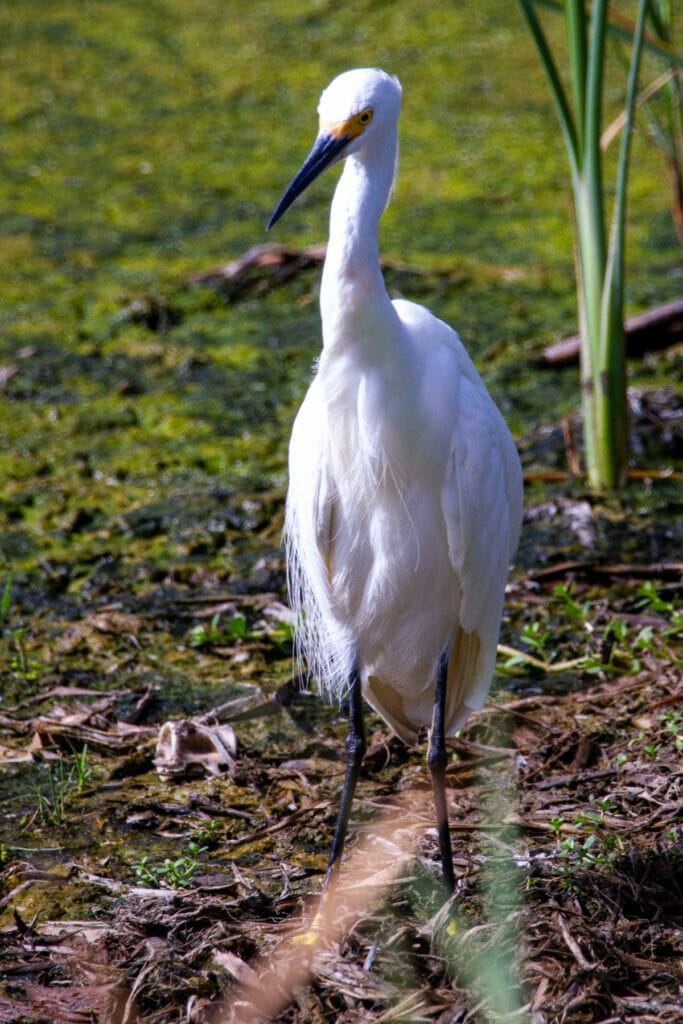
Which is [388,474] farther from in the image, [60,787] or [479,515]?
[60,787]

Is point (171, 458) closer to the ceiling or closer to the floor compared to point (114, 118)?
closer to the floor

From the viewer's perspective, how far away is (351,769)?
2.49 meters

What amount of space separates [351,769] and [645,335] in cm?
254

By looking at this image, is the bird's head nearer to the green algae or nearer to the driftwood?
the green algae

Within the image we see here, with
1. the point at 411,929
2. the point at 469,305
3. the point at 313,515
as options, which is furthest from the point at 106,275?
the point at 411,929

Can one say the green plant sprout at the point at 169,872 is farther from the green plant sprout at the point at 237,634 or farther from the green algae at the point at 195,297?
the green plant sprout at the point at 237,634

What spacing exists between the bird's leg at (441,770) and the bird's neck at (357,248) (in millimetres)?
738

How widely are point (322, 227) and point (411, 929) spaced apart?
415cm

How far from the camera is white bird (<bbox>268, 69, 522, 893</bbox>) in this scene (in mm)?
2150

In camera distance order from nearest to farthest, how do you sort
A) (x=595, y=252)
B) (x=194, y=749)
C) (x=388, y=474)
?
(x=388, y=474)
(x=194, y=749)
(x=595, y=252)

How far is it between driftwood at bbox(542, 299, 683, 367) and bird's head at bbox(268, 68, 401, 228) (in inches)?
95.0

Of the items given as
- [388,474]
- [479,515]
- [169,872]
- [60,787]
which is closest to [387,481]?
[388,474]

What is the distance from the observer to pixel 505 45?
24.0 ft

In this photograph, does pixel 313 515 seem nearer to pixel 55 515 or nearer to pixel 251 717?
pixel 251 717
